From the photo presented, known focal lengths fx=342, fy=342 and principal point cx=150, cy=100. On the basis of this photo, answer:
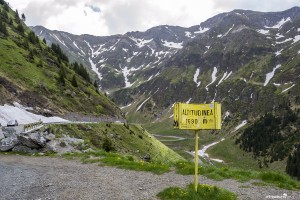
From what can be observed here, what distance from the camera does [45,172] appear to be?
1011 inches

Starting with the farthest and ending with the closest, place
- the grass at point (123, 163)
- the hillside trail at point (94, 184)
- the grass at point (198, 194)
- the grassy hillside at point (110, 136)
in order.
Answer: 1. the grassy hillside at point (110, 136)
2. the grass at point (123, 163)
3. the hillside trail at point (94, 184)
4. the grass at point (198, 194)

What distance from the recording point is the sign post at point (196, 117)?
16094 mm

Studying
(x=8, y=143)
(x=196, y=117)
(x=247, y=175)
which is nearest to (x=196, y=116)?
(x=196, y=117)

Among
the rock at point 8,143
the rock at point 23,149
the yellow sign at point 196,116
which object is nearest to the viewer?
the yellow sign at point 196,116

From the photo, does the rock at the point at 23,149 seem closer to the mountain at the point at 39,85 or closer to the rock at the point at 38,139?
the rock at the point at 38,139

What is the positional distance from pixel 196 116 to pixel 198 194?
3698 millimetres

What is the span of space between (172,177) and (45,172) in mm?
9853

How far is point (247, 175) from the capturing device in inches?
892

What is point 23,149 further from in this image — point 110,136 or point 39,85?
point 39,85

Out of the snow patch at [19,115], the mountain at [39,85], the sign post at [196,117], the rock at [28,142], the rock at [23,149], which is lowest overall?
the rock at [23,149]

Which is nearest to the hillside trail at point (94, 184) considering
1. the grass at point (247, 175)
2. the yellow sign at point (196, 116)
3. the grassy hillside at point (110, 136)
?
the grass at point (247, 175)

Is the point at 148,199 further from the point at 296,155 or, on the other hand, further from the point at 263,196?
the point at 296,155

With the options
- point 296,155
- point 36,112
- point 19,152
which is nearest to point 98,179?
point 19,152

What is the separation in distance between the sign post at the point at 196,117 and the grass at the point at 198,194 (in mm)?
426
